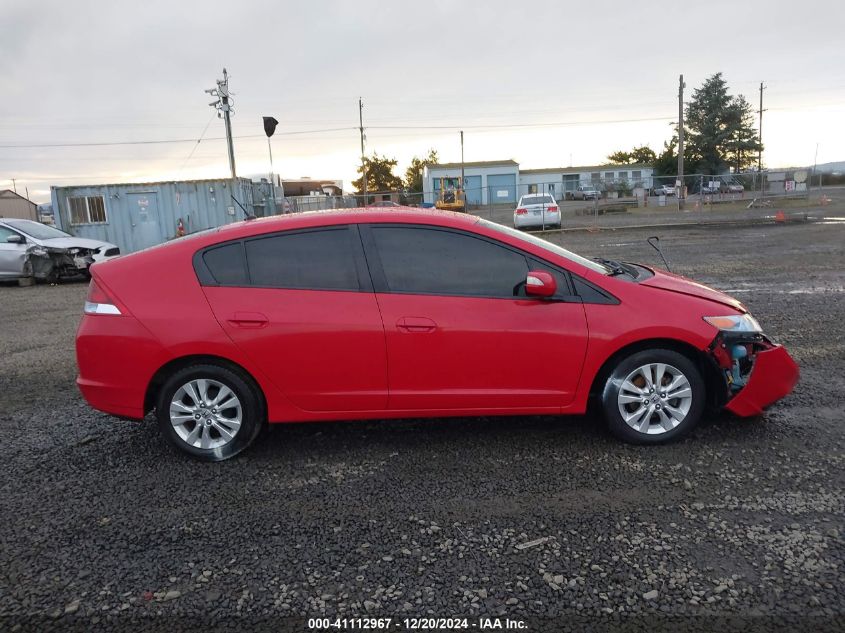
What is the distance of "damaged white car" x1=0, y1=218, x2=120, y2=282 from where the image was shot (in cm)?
1394

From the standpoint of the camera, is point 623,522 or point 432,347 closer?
point 623,522

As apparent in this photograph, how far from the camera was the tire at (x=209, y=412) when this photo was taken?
13.3 ft

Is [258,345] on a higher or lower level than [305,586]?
higher

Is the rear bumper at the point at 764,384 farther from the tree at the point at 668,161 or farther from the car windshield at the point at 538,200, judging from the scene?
the tree at the point at 668,161

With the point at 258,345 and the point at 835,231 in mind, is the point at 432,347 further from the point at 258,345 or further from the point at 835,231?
the point at 835,231

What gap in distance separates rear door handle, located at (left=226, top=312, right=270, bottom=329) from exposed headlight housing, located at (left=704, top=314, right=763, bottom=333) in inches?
113

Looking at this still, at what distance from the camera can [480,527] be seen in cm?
328

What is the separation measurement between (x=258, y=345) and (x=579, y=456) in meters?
2.18

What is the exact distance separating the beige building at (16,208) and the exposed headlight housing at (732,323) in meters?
66.7

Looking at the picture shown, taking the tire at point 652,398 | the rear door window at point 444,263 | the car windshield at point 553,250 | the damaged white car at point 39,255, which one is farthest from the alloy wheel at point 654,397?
the damaged white car at point 39,255

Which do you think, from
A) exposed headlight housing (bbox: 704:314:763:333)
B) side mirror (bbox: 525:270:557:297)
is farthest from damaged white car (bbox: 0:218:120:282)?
exposed headlight housing (bbox: 704:314:763:333)

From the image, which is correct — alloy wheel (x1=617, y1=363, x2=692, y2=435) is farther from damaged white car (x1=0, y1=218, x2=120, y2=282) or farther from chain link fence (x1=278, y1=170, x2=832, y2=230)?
chain link fence (x1=278, y1=170, x2=832, y2=230)

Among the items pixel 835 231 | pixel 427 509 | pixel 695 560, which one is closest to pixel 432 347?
pixel 427 509

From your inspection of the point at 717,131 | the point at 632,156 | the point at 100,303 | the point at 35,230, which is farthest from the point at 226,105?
the point at 632,156
